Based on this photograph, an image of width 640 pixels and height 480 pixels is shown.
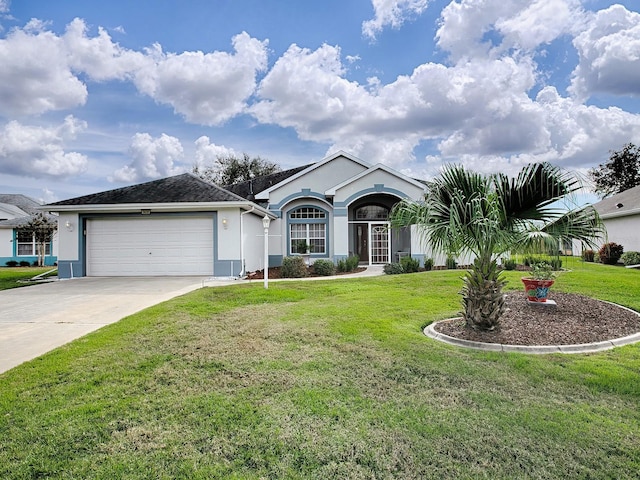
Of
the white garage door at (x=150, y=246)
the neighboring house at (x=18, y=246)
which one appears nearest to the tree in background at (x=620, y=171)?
the white garage door at (x=150, y=246)

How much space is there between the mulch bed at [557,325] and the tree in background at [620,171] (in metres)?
36.2

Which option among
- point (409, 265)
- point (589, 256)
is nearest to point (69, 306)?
point (409, 265)

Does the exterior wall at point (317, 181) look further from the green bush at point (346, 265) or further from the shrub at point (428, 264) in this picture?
the shrub at point (428, 264)

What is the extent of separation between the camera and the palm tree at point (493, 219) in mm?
5871

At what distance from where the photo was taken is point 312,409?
362 centimetres

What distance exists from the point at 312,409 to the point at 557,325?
5.47 meters

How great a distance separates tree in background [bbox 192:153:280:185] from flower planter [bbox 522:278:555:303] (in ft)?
109

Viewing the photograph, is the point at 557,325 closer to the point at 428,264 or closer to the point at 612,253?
the point at 428,264

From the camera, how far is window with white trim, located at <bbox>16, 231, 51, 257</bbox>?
88.4ft

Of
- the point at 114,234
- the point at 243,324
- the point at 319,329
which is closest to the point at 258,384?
the point at 319,329

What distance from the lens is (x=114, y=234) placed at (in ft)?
51.6

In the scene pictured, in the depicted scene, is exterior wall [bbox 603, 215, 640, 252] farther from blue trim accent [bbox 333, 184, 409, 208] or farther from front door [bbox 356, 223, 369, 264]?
front door [bbox 356, 223, 369, 264]

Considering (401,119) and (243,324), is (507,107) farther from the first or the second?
(243,324)

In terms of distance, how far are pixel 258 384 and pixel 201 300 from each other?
234 inches
